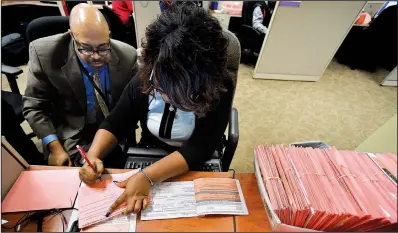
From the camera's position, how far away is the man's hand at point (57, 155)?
1094 millimetres

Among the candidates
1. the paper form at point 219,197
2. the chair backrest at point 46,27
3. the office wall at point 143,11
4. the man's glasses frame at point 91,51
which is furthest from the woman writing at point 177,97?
the office wall at point 143,11

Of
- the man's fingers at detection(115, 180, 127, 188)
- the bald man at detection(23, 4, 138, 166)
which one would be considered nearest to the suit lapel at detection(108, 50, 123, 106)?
the bald man at detection(23, 4, 138, 166)

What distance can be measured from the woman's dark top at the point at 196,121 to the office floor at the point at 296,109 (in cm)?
78

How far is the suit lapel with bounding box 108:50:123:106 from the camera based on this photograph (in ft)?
3.69

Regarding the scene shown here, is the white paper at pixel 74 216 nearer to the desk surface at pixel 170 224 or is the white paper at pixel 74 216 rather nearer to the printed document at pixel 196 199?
the desk surface at pixel 170 224

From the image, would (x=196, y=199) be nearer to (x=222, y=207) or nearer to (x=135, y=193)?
(x=222, y=207)

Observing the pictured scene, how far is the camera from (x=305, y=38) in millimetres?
2557

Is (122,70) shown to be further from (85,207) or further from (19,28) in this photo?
(19,28)

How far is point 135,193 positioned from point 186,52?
17.9 inches

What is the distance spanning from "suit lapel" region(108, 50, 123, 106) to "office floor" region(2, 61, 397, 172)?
97 centimetres

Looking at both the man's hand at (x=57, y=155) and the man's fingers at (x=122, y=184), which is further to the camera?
the man's hand at (x=57, y=155)

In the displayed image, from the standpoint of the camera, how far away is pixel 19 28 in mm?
2469

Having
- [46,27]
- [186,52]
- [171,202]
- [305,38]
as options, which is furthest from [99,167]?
[305,38]

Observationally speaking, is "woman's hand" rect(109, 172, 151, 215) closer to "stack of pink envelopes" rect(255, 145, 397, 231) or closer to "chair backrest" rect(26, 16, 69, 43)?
"stack of pink envelopes" rect(255, 145, 397, 231)
